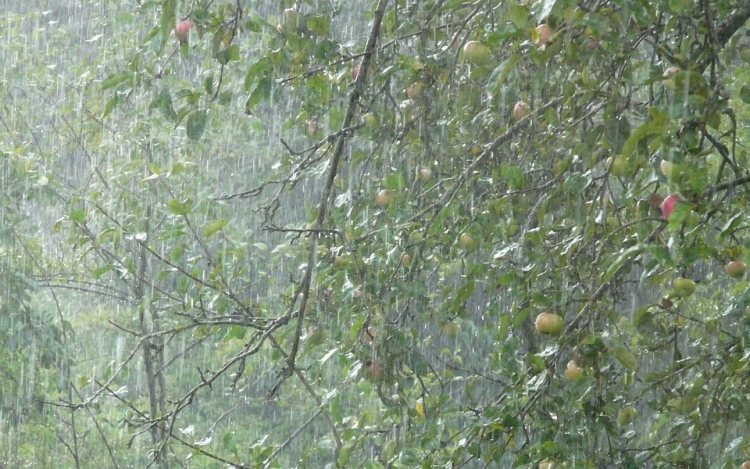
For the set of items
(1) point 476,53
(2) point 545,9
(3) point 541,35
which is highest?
(1) point 476,53

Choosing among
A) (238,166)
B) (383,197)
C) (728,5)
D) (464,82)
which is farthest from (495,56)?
(238,166)

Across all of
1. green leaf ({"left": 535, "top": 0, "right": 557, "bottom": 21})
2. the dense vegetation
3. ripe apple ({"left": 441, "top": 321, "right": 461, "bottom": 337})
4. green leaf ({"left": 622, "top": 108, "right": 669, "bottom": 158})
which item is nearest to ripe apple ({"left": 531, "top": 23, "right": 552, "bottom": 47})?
the dense vegetation

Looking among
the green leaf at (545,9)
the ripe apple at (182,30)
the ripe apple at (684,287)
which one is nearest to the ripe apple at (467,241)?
the ripe apple at (684,287)

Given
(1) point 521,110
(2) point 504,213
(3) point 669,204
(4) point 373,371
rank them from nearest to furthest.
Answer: (3) point 669,204 < (4) point 373,371 < (1) point 521,110 < (2) point 504,213

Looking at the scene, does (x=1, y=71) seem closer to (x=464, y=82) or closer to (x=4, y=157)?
(x=4, y=157)

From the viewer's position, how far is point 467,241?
2.24m

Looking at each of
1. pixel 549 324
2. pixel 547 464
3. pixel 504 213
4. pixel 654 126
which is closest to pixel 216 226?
pixel 504 213

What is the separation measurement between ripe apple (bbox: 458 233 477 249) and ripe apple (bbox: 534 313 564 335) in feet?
1.11

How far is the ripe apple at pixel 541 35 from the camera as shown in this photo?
5.16 ft

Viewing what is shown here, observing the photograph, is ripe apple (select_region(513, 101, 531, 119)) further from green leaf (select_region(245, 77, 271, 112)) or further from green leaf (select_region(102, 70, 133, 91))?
green leaf (select_region(102, 70, 133, 91))

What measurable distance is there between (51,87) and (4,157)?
119 centimetres

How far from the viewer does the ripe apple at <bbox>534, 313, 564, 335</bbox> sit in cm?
192

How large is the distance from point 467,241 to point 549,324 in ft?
1.25

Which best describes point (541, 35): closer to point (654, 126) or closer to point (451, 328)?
point (654, 126)
